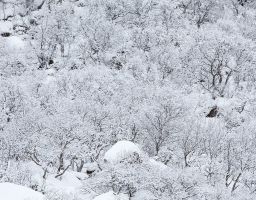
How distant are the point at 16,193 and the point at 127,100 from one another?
116 feet

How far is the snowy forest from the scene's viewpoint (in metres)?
39.3

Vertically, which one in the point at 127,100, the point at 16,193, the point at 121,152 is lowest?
the point at 127,100

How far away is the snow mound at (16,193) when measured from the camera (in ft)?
78.7

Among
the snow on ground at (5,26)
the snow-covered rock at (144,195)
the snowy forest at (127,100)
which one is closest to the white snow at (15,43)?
the snowy forest at (127,100)

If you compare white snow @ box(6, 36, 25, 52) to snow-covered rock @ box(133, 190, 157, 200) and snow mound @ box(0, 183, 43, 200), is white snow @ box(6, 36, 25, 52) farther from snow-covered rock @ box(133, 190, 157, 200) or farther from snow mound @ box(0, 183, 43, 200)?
snow mound @ box(0, 183, 43, 200)

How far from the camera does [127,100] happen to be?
58.9 m

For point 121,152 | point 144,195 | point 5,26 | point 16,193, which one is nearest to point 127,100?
point 121,152

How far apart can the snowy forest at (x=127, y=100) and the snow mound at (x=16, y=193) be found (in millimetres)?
74

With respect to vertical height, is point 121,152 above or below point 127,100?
above

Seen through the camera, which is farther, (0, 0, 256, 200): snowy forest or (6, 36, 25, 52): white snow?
(6, 36, 25, 52): white snow

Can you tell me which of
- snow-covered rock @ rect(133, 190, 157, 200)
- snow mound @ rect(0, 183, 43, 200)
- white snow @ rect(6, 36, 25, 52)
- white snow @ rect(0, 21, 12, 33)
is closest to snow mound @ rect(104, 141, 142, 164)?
snow-covered rock @ rect(133, 190, 157, 200)

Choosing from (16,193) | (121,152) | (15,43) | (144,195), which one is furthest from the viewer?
(15,43)

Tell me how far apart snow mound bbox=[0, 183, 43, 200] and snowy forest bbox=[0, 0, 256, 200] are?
7 cm

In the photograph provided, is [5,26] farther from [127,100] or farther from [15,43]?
[127,100]
